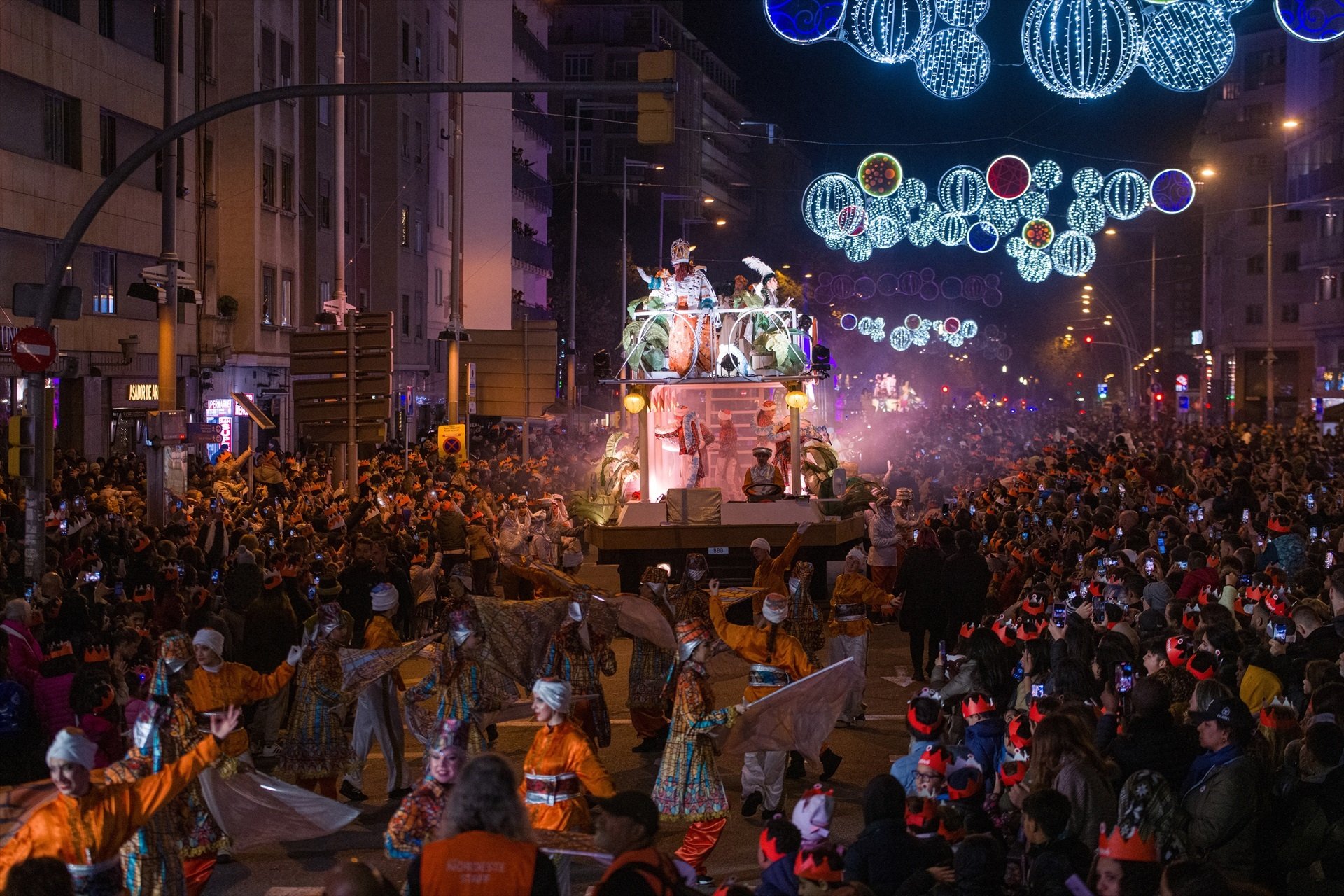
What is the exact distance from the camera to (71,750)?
241 inches

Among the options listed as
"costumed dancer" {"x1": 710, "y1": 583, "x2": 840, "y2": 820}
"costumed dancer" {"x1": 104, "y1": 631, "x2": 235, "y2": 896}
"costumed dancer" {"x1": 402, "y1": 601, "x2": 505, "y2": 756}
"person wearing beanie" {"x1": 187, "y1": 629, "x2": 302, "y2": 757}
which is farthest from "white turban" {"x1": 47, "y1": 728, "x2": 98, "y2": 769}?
"costumed dancer" {"x1": 710, "y1": 583, "x2": 840, "y2": 820}

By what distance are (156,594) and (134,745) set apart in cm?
678

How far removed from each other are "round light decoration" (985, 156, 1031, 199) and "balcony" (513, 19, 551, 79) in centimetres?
3855

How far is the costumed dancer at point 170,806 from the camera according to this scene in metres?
7.14

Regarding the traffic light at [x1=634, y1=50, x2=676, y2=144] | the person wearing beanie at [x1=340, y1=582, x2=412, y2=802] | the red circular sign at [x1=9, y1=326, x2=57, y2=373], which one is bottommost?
the person wearing beanie at [x1=340, y1=582, x2=412, y2=802]

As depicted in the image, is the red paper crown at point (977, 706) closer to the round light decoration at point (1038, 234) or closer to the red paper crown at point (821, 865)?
the red paper crown at point (821, 865)

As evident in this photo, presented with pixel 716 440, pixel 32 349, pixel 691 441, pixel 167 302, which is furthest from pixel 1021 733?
pixel 716 440

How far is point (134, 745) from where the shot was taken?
7.55 m

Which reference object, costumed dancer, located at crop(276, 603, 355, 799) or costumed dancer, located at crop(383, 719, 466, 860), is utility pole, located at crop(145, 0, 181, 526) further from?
costumed dancer, located at crop(383, 719, 466, 860)

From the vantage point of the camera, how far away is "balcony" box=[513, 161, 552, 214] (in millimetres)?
61375

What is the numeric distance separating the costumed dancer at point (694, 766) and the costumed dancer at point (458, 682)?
1.64 metres

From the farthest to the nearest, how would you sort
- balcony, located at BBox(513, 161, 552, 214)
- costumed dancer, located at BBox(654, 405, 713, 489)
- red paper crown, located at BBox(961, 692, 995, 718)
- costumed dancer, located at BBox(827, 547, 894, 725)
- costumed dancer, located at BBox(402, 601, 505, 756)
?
balcony, located at BBox(513, 161, 552, 214) → costumed dancer, located at BBox(654, 405, 713, 489) → costumed dancer, located at BBox(827, 547, 894, 725) → costumed dancer, located at BBox(402, 601, 505, 756) → red paper crown, located at BBox(961, 692, 995, 718)

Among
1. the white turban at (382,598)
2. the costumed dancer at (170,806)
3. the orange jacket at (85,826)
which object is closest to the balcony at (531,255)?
the white turban at (382,598)

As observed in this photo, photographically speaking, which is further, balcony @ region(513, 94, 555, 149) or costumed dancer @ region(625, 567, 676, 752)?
balcony @ region(513, 94, 555, 149)
